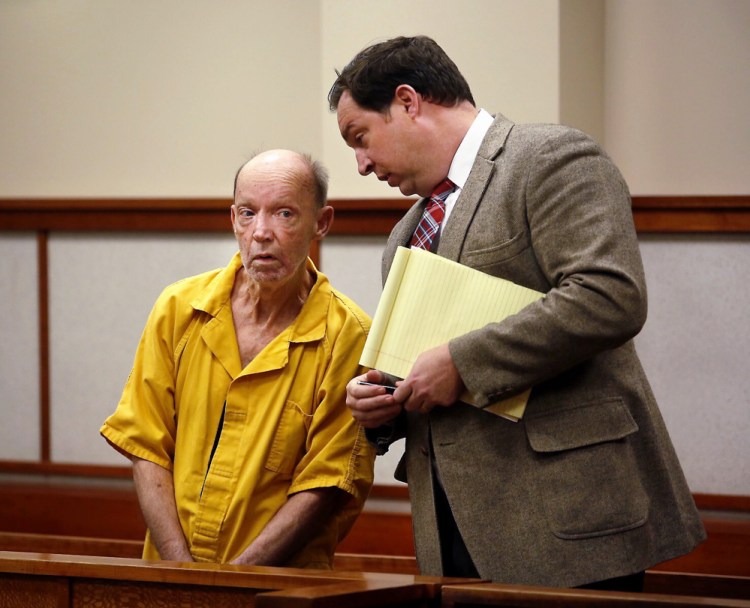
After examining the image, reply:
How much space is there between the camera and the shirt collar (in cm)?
203

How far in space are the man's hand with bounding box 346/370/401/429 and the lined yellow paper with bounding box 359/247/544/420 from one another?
62 mm

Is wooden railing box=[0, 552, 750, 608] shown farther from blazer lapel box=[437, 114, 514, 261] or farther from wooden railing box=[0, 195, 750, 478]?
wooden railing box=[0, 195, 750, 478]

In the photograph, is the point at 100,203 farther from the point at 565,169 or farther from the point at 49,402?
the point at 565,169

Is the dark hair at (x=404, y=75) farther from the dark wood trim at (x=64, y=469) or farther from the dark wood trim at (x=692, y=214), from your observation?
the dark wood trim at (x=64, y=469)

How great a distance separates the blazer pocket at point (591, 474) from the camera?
183cm

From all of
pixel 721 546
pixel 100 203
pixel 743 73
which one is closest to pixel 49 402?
pixel 100 203

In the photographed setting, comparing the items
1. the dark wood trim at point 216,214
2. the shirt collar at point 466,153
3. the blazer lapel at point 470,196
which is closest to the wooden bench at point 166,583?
the blazer lapel at point 470,196

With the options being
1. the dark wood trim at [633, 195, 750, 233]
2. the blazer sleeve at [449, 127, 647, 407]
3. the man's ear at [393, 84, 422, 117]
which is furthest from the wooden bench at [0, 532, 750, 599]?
the dark wood trim at [633, 195, 750, 233]

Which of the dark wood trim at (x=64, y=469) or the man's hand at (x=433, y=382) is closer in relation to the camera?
the man's hand at (x=433, y=382)

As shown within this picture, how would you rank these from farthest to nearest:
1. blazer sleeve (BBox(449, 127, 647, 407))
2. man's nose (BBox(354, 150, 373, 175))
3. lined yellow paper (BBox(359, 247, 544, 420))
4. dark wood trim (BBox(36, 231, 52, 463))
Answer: dark wood trim (BBox(36, 231, 52, 463)) → man's nose (BBox(354, 150, 373, 175)) → lined yellow paper (BBox(359, 247, 544, 420)) → blazer sleeve (BBox(449, 127, 647, 407))

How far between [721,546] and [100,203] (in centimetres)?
271

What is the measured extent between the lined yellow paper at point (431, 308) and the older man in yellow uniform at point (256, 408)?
0.44 meters

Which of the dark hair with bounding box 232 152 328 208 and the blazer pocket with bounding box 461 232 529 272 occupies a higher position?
the dark hair with bounding box 232 152 328 208

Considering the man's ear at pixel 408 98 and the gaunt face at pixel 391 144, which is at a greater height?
the man's ear at pixel 408 98
